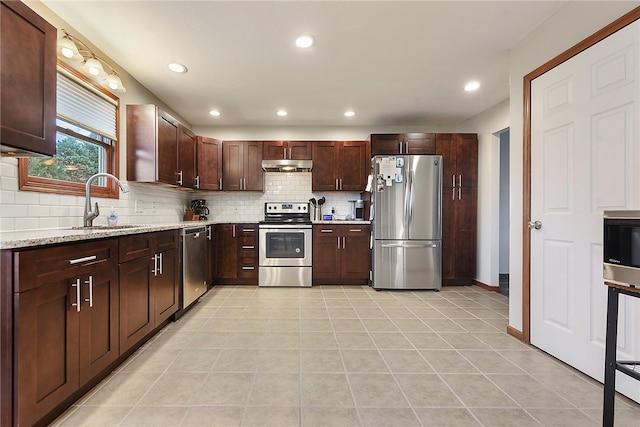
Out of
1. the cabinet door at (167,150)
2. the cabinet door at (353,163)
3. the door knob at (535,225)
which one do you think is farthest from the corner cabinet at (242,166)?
the door knob at (535,225)

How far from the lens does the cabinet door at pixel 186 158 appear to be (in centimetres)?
358

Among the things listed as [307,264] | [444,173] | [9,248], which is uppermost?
[444,173]

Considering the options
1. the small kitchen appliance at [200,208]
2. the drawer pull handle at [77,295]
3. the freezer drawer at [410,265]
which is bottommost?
the freezer drawer at [410,265]

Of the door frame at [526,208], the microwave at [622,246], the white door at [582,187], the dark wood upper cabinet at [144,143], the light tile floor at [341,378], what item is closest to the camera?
the microwave at [622,246]

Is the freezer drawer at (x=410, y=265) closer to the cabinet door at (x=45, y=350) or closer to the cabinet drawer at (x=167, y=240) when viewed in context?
the cabinet drawer at (x=167, y=240)

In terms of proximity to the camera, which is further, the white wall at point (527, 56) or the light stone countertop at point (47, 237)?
the white wall at point (527, 56)

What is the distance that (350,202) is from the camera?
4785 millimetres

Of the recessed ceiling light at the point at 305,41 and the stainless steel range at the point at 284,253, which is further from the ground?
the recessed ceiling light at the point at 305,41

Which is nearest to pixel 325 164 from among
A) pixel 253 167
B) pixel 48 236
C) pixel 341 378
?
pixel 253 167

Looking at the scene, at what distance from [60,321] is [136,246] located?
0.74 meters

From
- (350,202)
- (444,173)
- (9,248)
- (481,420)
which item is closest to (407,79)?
(444,173)

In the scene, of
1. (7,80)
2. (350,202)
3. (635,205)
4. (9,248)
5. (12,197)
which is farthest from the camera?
(350,202)

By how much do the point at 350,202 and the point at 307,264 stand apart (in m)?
1.32

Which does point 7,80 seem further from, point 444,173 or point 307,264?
point 444,173
